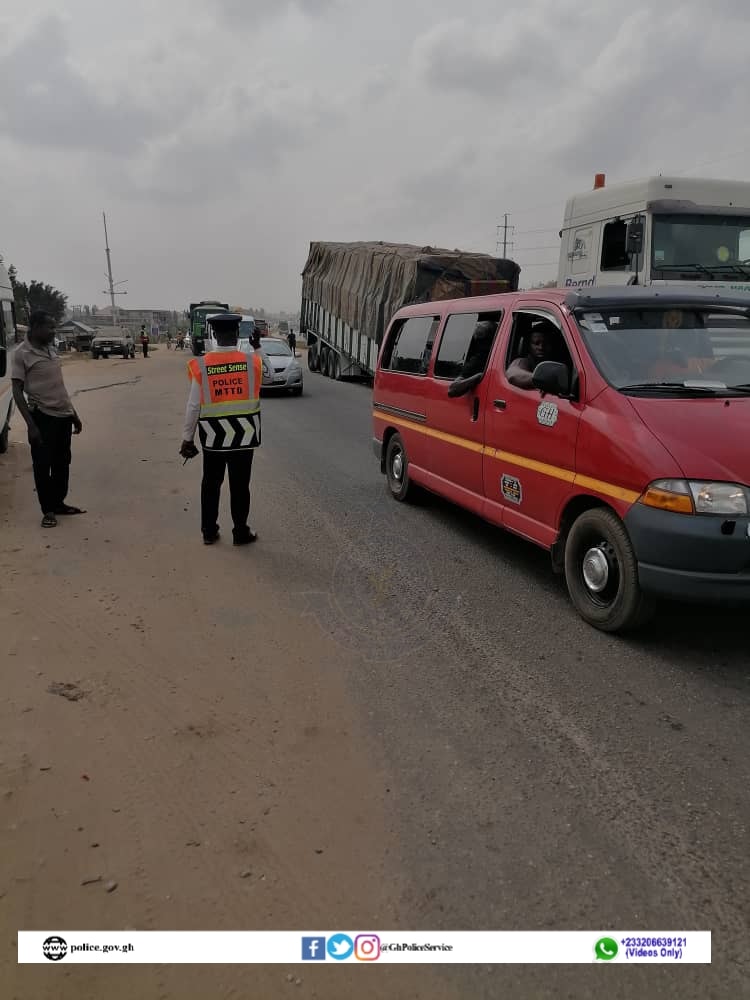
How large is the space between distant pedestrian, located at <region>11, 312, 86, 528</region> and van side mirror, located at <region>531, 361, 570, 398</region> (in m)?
4.20

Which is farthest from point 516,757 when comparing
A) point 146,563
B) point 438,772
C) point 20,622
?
point 146,563

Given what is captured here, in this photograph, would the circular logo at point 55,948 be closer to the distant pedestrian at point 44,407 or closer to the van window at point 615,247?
the distant pedestrian at point 44,407

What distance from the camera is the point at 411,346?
718 cm

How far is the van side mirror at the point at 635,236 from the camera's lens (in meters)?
8.95

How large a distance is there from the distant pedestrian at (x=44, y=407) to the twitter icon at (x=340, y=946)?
518cm

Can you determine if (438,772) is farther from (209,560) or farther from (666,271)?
(666,271)

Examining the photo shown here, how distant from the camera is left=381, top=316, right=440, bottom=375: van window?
6.76 meters

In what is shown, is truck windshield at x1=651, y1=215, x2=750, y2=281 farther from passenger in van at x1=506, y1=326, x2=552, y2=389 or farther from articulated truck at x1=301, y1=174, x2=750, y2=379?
passenger in van at x1=506, y1=326, x2=552, y2=389

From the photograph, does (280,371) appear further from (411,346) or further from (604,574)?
(604,574)

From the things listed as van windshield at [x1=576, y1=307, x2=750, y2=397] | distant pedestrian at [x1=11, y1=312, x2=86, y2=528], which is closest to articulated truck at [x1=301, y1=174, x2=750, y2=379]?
van windshield at [x1=576, y1=307, x2=750, y2=397]

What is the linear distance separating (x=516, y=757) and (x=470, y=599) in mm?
1799

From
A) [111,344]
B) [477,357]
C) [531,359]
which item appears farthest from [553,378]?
[111,344]

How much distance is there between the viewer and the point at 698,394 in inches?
163

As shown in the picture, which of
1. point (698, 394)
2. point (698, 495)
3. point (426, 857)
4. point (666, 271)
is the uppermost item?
point (666, 271)
